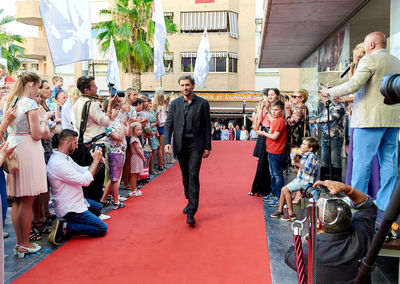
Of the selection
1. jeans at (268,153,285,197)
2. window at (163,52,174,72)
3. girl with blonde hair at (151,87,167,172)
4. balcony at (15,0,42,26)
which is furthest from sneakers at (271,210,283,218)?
balcony at (15,0,42,26)

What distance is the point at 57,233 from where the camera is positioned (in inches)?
176

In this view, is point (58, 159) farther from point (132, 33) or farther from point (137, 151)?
point (132, 33)

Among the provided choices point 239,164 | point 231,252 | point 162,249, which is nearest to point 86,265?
point 162,249

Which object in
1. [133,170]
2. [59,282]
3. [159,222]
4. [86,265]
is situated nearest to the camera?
[59,282]

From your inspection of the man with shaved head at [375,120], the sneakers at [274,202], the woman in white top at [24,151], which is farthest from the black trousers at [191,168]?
the man with shaved head at [375,120]

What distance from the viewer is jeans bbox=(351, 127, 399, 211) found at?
3.94m

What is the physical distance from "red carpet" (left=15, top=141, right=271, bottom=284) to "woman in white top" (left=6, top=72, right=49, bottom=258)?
Answer: 0.48 metres

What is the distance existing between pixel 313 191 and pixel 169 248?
97.2 inches

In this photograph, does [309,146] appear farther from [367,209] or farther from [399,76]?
[399,76]

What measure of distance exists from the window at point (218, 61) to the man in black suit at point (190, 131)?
23740 mm

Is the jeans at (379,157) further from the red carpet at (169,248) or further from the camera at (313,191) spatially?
the camera at (313,191)

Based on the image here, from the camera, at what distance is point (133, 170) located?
22.8 ft

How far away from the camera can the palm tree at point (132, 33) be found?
1950 cm

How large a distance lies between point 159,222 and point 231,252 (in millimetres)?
1477
